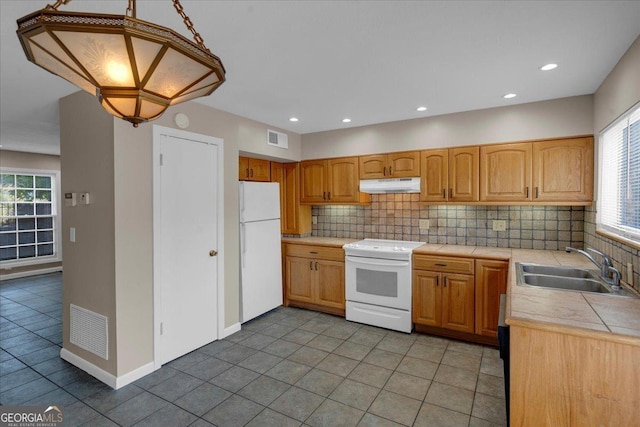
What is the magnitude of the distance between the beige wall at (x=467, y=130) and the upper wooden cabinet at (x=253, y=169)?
67 cm

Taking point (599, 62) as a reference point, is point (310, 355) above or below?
below

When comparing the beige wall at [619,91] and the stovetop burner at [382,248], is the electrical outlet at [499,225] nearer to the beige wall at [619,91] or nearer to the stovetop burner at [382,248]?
the stovetop burner at [382,248]

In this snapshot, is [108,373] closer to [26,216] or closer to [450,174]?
[450,174]

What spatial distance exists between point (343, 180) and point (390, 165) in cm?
67

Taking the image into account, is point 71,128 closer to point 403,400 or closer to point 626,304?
point 403,400

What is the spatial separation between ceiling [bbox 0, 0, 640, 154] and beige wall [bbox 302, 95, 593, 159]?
14cm

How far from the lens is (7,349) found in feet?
10.6

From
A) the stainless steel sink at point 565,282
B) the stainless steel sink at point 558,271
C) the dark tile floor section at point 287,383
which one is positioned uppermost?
the stainless steel sink at point 558,271

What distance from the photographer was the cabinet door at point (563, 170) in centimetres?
301

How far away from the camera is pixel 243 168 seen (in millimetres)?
4090

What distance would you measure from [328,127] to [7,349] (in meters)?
4.23

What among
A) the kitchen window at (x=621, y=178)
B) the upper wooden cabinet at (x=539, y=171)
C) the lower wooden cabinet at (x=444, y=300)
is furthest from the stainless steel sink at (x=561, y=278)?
the upper wooden cabinet at (x=539, y=171)

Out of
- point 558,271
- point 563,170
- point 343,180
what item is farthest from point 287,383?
point 563,170

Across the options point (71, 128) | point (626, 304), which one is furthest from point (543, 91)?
point (71, 128)
